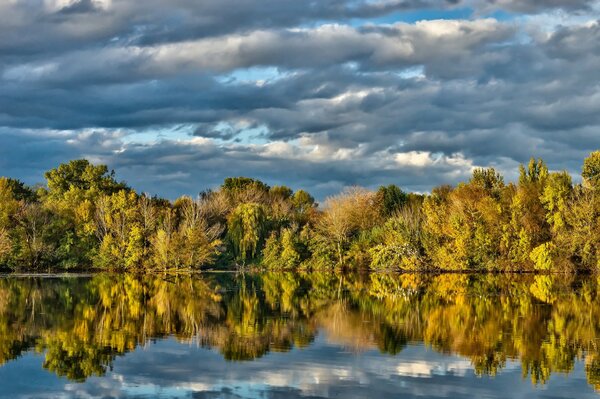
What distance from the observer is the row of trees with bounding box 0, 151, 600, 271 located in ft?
234

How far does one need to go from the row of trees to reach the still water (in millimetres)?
30374

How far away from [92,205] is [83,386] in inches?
2581

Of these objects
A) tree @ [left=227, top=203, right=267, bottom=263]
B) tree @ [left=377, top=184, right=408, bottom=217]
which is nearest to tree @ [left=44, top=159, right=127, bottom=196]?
tree @ [left=227, top=203, right=267, bottom=263]

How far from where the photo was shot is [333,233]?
80.8 meters

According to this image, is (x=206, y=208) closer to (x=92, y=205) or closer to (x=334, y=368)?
(x=92, y=205)

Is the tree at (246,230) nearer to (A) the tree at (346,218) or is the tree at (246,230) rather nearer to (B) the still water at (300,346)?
(A) the tree at (346,218)

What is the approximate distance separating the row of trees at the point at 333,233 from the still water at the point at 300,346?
99.7 feet

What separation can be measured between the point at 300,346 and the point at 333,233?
57.3 m

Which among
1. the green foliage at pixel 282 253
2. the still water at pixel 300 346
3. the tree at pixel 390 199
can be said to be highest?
the tree at pixel 390 199

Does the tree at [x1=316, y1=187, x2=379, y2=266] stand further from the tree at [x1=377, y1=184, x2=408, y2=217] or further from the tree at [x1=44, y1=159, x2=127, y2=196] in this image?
the tree at [x1=44, y1=159, x2=127, y2=196]

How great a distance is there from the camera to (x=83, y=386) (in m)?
17.5

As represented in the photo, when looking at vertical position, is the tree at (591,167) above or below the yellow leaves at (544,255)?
above

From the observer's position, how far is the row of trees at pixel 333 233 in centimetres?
7119

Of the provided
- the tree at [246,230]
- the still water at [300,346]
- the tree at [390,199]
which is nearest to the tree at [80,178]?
the tree at [246,230]
